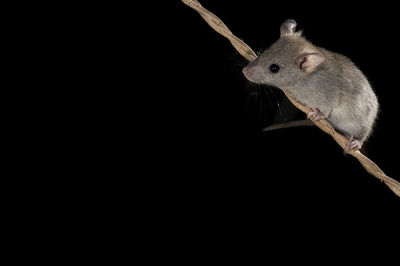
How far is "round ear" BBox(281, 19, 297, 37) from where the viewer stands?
348 cm

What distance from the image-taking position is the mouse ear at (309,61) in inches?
126

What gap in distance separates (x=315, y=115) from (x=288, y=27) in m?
0.70

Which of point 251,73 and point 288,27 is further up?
point 288,27

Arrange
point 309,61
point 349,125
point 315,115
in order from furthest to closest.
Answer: point 349,125 → point 315,115 → point 309,61

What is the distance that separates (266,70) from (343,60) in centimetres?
64

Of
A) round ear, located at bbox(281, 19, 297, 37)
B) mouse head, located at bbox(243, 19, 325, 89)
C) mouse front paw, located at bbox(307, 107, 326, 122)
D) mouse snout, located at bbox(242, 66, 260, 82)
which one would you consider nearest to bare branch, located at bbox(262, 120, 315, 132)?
mouse front paw, located at bbox(307, 107, 326, 122)

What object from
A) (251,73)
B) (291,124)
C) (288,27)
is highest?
(288,27)

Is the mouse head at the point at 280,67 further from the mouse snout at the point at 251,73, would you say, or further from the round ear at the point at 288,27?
the round ear at the point at 288,27

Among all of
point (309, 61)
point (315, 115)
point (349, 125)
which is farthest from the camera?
point (349, 125)

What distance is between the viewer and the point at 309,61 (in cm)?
322

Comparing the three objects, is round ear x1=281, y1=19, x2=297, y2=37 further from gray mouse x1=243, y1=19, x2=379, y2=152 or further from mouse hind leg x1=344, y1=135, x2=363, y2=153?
mouse hind leg x1=344, y1=135, x2=363, y2=153

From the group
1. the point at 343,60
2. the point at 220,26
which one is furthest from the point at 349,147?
the point at 220,26

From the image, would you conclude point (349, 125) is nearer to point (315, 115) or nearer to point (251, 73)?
point (315, 115)

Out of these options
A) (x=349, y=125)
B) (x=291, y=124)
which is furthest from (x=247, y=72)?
(x=349, y=125)
